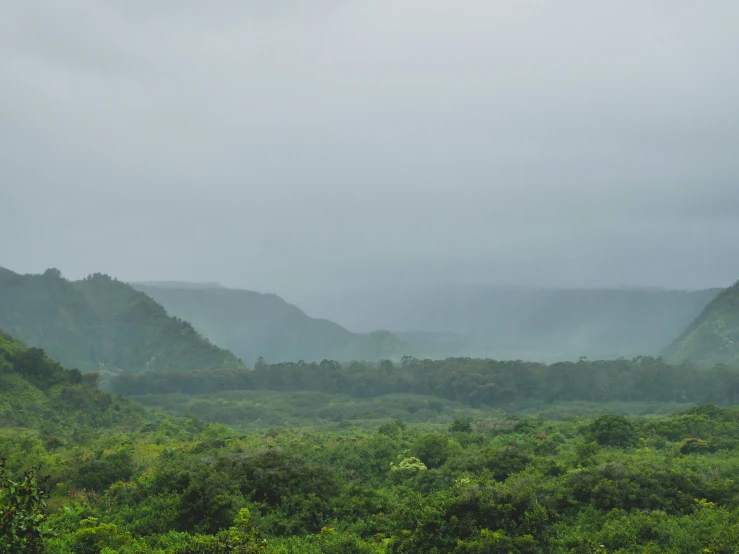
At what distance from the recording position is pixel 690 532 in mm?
19406

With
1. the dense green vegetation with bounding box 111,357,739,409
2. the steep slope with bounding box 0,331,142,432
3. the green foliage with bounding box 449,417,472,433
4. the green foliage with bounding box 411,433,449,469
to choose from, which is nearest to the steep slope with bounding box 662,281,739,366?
the dense green vegetation with bounding box 111,357,739,409

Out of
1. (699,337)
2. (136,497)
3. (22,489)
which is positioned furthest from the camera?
(699,337)

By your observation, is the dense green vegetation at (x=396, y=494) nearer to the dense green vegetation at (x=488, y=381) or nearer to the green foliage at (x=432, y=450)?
the green foliage at (x=432, y=450)

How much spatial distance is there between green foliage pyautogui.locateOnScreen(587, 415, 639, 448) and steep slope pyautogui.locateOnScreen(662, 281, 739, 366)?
133 meters

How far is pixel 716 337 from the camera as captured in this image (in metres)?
168

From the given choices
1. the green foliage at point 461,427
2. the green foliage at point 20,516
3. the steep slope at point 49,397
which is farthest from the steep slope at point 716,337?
the green foliage at point 20,516

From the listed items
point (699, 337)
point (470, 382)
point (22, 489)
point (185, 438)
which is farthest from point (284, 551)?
point (699, 337)

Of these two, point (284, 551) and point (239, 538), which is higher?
point (239, 538)

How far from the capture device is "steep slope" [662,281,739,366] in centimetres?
16150

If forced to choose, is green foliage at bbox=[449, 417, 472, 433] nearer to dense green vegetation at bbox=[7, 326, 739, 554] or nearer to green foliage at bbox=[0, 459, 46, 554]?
dense green vegetation at bbox=[7, 326, 739, 554]

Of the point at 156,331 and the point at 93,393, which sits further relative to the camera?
the point at 156,331

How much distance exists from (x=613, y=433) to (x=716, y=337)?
5981 inches

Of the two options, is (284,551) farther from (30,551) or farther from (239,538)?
(30,551)

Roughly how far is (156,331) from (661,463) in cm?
18500
